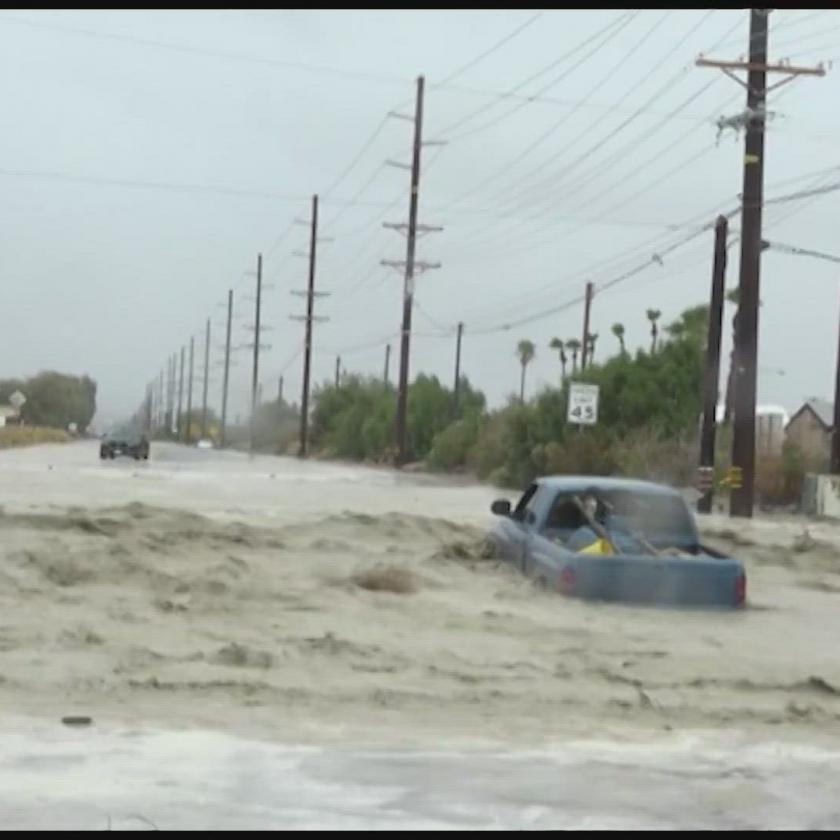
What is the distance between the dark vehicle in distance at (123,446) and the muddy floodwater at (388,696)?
43212 mm

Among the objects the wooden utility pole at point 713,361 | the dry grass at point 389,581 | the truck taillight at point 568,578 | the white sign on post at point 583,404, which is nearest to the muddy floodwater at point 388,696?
the dry grass at point 389,581

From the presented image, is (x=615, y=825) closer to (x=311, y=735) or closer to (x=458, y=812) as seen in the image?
(x=458, y=812)

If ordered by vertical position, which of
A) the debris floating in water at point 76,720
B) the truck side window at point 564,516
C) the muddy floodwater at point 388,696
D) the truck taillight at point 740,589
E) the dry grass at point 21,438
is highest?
the dry grass at point 21,438

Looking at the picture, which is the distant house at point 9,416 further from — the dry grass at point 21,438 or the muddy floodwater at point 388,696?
the muddy floodwater at point 388,696

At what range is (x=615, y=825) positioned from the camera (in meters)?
7.14

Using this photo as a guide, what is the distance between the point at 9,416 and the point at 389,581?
118m

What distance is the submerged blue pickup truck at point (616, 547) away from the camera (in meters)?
14.9

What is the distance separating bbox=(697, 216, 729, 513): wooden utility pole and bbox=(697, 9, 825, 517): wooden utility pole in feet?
6.73

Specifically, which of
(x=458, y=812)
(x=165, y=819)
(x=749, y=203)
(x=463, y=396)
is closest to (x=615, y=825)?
(x=458, y=812)

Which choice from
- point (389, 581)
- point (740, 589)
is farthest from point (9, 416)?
point (740, 589)

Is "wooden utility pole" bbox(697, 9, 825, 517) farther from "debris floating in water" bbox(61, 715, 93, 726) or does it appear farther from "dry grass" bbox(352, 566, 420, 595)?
"debris floating in water" bbox(61, 715, 93, 726)

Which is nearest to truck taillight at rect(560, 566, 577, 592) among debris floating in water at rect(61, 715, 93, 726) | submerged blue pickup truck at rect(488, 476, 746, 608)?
submerged blue pickup truck at rect(488, 476, 746, 608)

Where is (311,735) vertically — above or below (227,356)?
below

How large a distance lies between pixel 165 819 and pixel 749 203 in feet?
86.0
